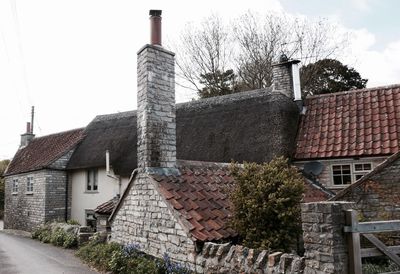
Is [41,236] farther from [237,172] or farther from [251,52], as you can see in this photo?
[251,52]

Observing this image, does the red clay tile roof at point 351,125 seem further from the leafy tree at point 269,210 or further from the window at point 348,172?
the leafy tree at point 269,210

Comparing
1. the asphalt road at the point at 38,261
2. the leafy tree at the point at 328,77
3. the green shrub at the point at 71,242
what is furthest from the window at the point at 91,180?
the leafy tree at the point at 328,77

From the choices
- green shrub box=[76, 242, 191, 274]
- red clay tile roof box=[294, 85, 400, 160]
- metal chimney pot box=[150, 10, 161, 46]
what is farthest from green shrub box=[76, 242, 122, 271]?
red clay tile roof box=[294, 85, 400, 160]

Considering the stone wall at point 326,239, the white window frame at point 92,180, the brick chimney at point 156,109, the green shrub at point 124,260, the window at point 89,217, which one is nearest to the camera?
the stone wall at point 326,239

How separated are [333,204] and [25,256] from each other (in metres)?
10.8

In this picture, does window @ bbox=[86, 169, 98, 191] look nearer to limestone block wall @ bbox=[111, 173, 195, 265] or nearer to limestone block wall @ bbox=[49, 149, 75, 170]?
limestone block wall @ bbox=[49, 149, 75, 170]

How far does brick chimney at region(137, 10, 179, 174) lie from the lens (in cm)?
998

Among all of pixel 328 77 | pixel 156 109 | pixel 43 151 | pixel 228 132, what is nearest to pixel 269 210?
pixel 156 109

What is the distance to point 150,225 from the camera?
970cm

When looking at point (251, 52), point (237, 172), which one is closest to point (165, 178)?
point (237, 172)

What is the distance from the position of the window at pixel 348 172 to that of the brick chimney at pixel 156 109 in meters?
5.85

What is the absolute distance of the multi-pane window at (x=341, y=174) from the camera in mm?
12680

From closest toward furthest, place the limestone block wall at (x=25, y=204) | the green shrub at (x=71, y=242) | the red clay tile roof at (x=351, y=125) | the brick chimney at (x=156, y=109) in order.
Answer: the brick chimney at (x=156, y=109) < the red clay tile roof at (x=351, y=125) < the green shrub at (x=71, y=242) < the limestone block wall at (x=25, y=204)

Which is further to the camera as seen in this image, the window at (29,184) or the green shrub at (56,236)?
the window at (29,184)
